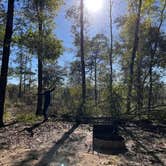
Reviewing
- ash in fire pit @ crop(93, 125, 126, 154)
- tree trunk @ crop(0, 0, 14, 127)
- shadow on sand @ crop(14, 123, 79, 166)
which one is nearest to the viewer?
shadow on sand @ crop(14, 123, 79, 166)

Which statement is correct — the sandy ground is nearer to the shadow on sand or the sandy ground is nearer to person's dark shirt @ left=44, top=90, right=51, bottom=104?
the shadow on sand

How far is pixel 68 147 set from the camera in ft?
27.4

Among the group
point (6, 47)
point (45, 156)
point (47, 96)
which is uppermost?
point (6, 47)

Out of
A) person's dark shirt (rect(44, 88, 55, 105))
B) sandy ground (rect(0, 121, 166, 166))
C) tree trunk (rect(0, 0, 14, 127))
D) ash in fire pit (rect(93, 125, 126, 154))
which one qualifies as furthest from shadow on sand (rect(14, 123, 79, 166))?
person's dark shirt (rect(44, 88, 55, 105))

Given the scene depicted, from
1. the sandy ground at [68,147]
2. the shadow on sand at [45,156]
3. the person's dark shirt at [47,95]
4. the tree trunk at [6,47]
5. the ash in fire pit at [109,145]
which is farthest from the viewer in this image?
the person's dark shirt at [47,95]

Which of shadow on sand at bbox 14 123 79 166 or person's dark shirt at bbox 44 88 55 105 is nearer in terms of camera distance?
shadow on sand at bbox 14 123 79 166

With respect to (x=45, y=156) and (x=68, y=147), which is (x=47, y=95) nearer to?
(x=68, y=147)

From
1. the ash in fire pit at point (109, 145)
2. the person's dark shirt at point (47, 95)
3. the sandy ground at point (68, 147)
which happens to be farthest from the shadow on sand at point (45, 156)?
the person's dark shirt at point (47, 95)

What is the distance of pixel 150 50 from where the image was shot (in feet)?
85.3

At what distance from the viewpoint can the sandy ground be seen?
6828 mm

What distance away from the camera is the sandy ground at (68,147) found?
683cm

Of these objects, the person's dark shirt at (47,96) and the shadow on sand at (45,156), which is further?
the person's dark shirt at (47,96)

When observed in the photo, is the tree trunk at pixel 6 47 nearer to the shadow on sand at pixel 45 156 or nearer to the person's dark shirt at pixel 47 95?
the person's dark shirt at pixel 47 95

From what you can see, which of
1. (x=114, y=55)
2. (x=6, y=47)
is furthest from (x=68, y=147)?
(x=114, y=55)
